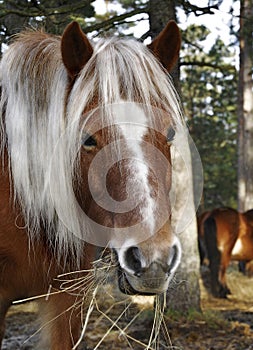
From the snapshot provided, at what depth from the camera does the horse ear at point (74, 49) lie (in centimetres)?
262

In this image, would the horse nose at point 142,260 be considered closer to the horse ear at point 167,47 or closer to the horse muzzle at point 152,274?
the horse muzzle at point 152,274

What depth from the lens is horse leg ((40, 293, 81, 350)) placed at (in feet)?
9.82

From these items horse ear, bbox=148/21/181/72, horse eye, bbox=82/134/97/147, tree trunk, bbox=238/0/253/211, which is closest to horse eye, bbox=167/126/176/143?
horse eye, bbox=82/134/97/147

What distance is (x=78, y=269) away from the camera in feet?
9.68

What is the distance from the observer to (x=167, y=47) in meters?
2.93

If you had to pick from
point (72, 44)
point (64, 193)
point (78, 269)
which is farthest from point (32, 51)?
point (78, 269)

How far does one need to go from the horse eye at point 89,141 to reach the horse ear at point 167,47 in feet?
2.28

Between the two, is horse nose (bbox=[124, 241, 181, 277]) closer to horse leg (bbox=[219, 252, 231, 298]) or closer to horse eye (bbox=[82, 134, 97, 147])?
horse eye (bbox=[82, 134, 97, 147])

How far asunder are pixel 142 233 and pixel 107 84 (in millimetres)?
805

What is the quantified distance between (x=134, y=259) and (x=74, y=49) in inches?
44.3

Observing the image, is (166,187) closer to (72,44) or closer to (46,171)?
(46,171)

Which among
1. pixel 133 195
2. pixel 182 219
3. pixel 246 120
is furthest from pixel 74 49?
pixel 246 120

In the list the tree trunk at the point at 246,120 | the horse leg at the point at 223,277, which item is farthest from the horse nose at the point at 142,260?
the tree trunk at the point at 246,120

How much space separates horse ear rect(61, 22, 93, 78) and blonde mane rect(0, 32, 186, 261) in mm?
53
